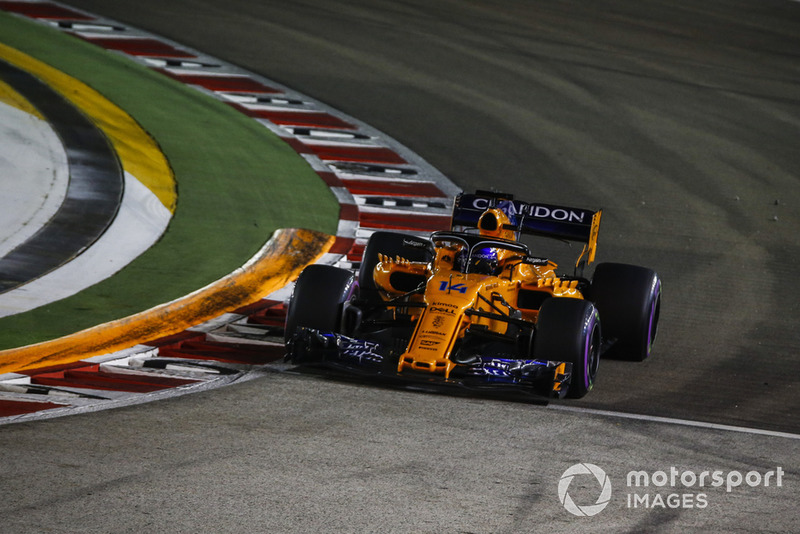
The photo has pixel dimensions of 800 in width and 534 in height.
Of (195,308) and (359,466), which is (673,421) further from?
(195,308)

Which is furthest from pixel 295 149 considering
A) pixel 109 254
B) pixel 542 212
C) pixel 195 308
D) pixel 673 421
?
pixel 673 421

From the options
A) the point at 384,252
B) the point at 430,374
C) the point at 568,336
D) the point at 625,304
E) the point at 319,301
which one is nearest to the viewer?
the point at 430,374

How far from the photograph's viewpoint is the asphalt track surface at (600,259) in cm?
618

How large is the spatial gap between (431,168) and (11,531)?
10104 mm

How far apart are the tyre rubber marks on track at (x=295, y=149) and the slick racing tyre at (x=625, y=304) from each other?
2.62 metres

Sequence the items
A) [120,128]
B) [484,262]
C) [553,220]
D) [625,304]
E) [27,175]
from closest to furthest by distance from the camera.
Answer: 1. [484,262]
2. [625,304]
3. [553,220]
4. [27,175]
5. [120,128]

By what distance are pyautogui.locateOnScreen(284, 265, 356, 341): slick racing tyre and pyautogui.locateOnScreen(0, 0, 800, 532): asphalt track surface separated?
1.81 ft

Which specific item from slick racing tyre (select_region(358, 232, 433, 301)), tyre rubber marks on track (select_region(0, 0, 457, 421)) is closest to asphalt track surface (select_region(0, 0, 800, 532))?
tyre rubber marks on track (select_region(0, 0, 457, 421))

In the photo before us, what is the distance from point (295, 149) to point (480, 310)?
7116 mm

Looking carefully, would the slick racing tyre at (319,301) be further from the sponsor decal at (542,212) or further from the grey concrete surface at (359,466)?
the sponsor decal at (542,212)

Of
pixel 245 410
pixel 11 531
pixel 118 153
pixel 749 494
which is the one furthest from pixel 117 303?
pixel 749 494

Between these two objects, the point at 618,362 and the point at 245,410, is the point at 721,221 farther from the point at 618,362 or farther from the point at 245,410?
the point at 245,410

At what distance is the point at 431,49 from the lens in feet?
66.2

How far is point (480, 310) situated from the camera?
8695 mm
